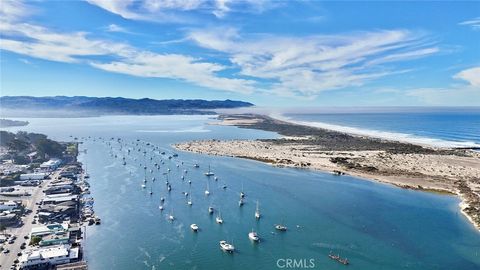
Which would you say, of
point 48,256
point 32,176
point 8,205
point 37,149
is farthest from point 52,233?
point 37,149

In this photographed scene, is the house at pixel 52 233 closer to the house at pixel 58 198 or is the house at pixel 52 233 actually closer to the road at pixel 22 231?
the road at pixel 22 231

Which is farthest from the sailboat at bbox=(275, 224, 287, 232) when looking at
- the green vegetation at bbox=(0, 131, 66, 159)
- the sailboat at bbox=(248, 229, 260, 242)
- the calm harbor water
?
the green vegetation at bbox=(0, 131, 66, 159)

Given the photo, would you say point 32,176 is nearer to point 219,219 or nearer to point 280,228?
point 219,219

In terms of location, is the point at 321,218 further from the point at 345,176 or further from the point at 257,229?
the point at 345,176

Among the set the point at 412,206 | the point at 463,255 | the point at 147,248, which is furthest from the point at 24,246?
the point at 412,206

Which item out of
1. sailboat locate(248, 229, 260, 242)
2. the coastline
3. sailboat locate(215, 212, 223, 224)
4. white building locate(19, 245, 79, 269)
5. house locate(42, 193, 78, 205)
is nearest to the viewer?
white building locate(19, 245, 79, 269)

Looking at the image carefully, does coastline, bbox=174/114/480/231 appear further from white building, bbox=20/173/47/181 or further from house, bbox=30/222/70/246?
house, bbox=30/222/70/246
